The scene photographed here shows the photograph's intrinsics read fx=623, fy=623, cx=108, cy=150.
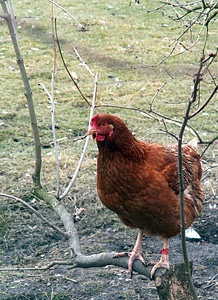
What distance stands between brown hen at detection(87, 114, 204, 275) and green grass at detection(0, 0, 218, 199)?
70cm

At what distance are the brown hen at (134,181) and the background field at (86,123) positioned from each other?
0.17m

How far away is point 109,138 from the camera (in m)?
3.31

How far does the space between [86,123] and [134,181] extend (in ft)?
10.3

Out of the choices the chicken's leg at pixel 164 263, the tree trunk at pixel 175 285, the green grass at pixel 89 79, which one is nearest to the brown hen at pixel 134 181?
the chicken's leg at pixel 164 263

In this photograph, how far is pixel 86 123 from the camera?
6457 millimetres

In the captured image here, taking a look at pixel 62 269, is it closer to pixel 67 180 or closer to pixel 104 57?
pixel 67 180

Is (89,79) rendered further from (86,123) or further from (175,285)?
(175,285)

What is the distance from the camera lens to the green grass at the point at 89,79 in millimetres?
5809

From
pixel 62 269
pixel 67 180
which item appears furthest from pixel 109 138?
pixel 67 180

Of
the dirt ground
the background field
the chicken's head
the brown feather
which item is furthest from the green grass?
the chicken's head

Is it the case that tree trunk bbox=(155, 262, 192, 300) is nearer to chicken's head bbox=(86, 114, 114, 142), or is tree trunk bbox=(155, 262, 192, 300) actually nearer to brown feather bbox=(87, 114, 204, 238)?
brown feather bbox=(87, 114, 204, 238)

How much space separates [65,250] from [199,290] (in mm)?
974

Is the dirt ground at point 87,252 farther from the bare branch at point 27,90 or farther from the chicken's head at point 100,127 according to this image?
the chicken's head at point 100,127

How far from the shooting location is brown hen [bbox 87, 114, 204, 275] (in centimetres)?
334
